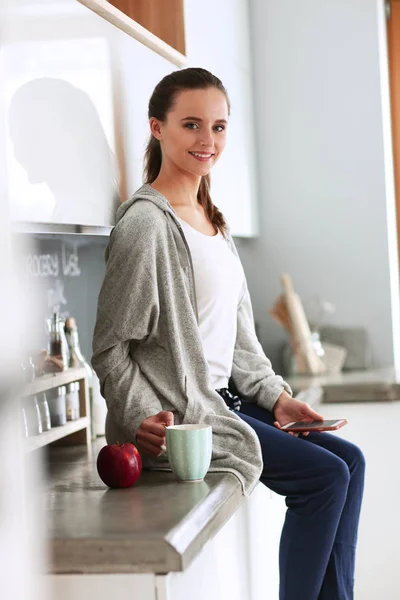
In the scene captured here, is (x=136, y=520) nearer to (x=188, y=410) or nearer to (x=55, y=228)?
(x=188, y=410)

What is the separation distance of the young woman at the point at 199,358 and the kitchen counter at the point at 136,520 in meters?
0.10

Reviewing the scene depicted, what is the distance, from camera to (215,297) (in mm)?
1676

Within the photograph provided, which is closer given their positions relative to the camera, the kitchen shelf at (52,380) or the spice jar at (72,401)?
the kitchen shelf at (52,380)

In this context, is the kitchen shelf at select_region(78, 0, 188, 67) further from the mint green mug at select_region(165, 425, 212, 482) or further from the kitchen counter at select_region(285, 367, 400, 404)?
the kitchen counter at select_region(285, 367, 400, 404)

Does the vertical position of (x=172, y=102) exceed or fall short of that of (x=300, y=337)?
it exceeds it

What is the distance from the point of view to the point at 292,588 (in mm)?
1632

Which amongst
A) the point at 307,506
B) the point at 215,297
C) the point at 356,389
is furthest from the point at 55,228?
the point at 356,389

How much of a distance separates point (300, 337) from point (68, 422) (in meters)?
1.25

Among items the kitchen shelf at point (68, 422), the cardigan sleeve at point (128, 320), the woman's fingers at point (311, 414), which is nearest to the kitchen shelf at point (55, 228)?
the cardigan sleeve at point (128, 320)

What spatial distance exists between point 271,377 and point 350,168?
58.6 inches

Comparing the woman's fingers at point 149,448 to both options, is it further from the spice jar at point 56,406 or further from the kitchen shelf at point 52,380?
the spice jar at point 56,406

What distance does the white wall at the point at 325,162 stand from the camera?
3143 mm

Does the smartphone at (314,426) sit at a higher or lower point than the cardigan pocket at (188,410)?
lower

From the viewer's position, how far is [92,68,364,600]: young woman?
1.51 metres
